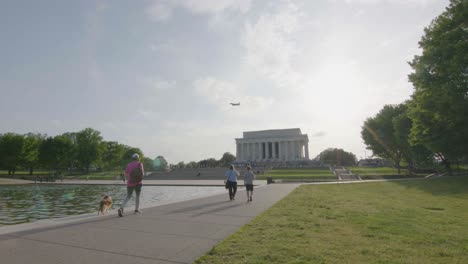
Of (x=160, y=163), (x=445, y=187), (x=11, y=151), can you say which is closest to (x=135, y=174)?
(x=445, y=187)

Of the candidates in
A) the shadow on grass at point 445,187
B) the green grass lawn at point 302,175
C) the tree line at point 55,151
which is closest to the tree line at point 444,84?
the shadow on grass at point 445,187

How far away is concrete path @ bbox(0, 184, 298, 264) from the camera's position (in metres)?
5.10

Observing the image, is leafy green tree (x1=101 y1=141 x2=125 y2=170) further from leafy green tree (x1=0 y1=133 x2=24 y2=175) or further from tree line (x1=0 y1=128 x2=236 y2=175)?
leafy green tree (x1=0 y1=133 x2=24 y2=175)

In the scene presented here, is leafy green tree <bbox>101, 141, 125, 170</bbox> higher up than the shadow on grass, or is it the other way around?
leafy green tree <bbox>101, 141, 125, 170</bbox>

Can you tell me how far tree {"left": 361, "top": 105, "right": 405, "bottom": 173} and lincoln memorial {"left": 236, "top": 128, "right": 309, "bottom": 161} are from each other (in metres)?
48.5

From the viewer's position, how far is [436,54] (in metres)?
23.4

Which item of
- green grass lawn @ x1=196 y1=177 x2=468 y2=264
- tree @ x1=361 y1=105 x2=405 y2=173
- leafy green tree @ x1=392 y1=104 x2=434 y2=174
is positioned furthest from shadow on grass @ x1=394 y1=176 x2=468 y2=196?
tree @ x1=361 y1=105 x2=405 y2=173

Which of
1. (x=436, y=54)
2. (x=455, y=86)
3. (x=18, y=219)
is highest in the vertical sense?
(x=436, y=54)

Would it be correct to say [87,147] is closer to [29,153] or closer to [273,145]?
[29,153]

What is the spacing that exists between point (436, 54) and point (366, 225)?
73.7 ft

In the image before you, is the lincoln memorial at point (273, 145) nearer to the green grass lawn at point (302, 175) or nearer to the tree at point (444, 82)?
the green grass lawn at point (302, 175)

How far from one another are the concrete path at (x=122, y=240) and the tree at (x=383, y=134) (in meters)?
51.5

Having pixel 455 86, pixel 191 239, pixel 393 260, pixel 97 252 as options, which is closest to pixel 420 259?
pixel 393 260

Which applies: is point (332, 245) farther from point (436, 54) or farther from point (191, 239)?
point (436, 54)
